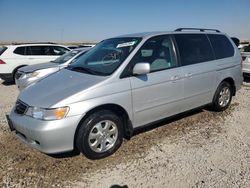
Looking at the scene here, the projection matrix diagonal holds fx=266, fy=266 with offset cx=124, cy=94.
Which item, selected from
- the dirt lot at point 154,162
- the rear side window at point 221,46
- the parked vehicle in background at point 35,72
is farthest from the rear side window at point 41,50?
the rear side window at point 221,46

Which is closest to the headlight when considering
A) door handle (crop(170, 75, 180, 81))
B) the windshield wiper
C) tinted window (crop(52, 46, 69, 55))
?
the windshield wiper

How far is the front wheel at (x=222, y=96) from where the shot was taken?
555 centimetres

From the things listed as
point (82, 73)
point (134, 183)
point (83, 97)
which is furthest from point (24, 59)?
point (134, 183)

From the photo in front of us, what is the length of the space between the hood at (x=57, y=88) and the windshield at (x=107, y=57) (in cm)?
18

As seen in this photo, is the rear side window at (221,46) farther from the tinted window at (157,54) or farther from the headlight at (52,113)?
the headlight at (52,113)

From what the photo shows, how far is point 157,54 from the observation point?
446 centimetres

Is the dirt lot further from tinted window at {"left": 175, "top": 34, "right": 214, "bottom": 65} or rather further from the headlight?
tinted window at {"left": 175, "top": 34, "right": 214, "bottom": 65}

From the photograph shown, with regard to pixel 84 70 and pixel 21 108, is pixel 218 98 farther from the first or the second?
pixel 21 108

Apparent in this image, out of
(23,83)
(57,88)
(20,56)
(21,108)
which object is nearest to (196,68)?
(57,88)

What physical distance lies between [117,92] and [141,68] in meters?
0.49

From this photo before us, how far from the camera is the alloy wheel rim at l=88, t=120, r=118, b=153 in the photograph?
3726mm

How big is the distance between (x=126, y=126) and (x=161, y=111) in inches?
28.0

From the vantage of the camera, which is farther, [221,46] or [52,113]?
[221,46]

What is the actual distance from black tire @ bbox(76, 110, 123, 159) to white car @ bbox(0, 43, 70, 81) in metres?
7.64
